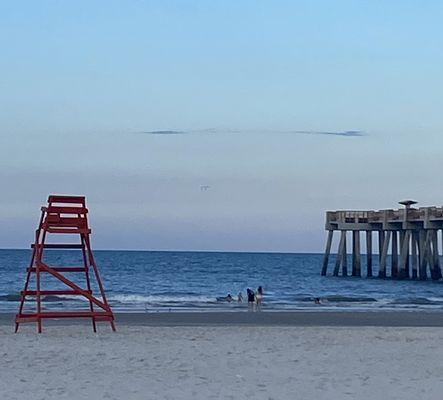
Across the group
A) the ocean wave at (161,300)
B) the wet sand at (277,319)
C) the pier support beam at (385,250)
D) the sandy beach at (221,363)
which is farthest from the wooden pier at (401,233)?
the sandy beach at (221,363)

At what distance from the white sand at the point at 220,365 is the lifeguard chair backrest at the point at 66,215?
1721 mm

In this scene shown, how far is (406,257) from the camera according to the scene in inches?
1881

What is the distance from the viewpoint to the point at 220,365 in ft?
41.8

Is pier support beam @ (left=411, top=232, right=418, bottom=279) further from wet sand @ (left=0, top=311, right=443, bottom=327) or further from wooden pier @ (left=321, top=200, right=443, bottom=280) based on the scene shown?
wet sand @ (left=0, top=311, right=443, bottom=327)

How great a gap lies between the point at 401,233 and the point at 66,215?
1407 inches

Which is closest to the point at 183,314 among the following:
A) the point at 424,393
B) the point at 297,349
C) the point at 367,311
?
the point at 367,311

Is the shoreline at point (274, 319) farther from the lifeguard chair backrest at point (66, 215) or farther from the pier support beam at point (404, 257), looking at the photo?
the pier support beam at point (404, 257)

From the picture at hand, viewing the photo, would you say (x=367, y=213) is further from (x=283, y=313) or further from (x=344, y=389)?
(x=344, y=389)

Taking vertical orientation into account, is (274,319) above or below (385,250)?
below

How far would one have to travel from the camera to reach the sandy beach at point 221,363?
10750mm

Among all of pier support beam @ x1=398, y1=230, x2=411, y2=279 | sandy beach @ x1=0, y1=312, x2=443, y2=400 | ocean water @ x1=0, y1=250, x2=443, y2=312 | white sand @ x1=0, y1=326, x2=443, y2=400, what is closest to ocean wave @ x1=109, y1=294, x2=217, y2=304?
ocean water @ x1=0, y1=250, x2=443, y2=312

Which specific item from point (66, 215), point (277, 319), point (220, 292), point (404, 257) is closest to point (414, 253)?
point (404, 257)

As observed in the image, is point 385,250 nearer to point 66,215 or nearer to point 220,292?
point 220,292

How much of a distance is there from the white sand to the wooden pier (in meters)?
28.2
